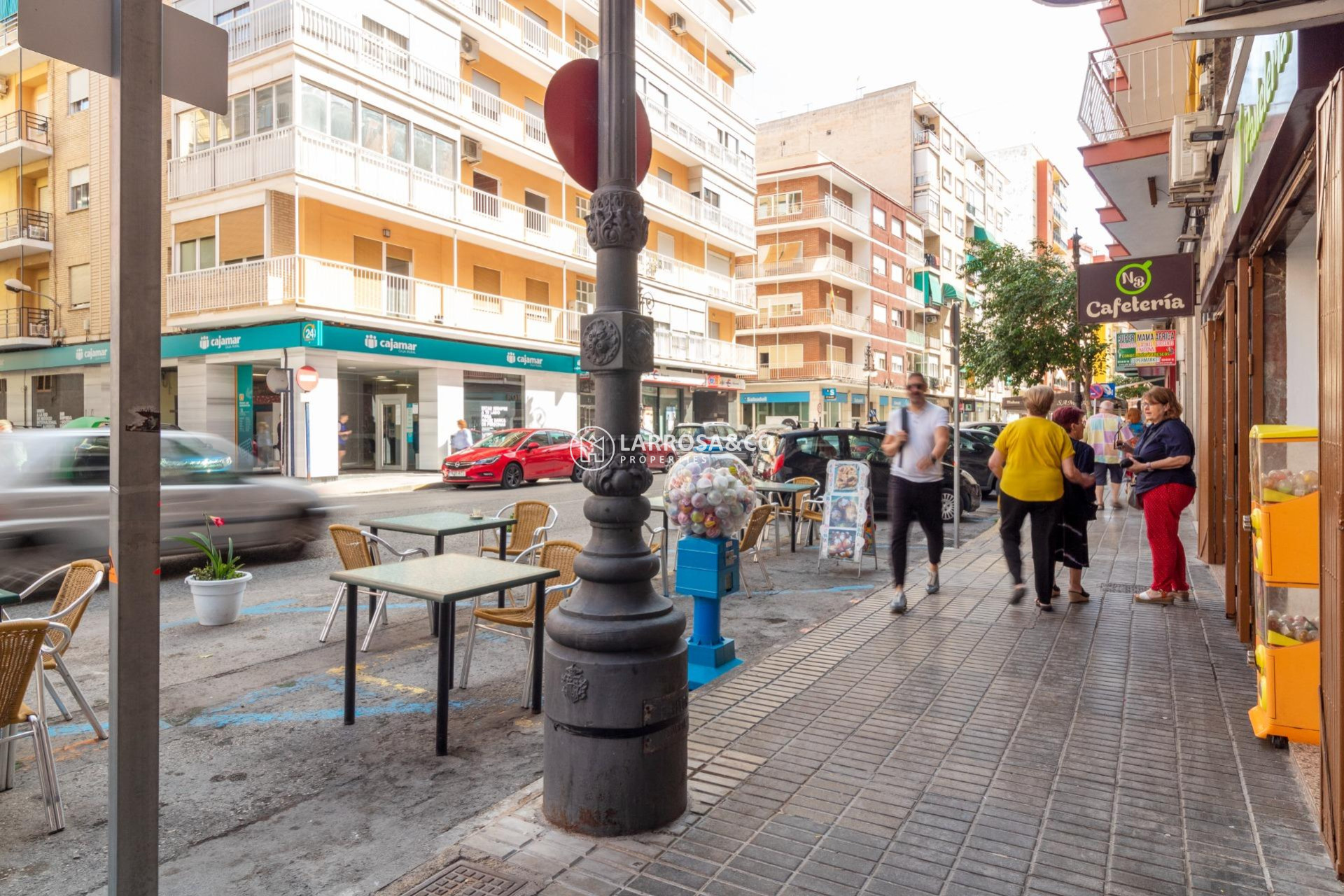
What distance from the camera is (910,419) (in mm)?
7160

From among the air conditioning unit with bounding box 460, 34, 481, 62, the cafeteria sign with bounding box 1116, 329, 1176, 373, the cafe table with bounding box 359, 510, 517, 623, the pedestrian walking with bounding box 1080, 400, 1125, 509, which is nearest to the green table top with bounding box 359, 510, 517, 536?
the cafe table with bounding box 359, 510, 517, 623

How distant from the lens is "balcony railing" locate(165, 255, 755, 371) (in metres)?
20.1

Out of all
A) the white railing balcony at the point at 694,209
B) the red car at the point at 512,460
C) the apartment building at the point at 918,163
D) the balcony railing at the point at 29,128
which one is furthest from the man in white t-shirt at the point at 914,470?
the apartment building at the point at 918,163

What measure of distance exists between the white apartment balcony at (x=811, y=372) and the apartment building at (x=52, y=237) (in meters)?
29.5

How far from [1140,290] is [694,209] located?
27.4 meters

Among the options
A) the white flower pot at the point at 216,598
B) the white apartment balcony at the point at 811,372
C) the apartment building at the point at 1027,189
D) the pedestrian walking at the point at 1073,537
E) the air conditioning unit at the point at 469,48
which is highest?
the apartment building at the point at 1027,189

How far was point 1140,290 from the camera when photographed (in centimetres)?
877

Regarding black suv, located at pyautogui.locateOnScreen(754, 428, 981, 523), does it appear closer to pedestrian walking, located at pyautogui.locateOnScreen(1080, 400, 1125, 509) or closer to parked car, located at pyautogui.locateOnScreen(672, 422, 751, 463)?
pedestrian walking, located at pyautogui.locateOnScreen(1080, 400, 1125, 509)

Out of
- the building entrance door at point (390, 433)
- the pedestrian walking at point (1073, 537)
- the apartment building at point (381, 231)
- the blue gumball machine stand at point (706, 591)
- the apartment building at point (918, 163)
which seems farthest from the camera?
the apartment building at point (918, 163)

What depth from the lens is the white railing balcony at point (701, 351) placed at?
33.2m

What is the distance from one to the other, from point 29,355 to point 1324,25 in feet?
115

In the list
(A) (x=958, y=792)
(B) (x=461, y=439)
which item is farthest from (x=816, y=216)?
(A) (x=958, y=792)

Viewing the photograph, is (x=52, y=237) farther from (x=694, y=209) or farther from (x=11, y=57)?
(x=694, y=209)

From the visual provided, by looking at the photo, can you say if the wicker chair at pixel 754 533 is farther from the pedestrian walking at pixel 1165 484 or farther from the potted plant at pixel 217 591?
the potted plant at pixel 217 591
